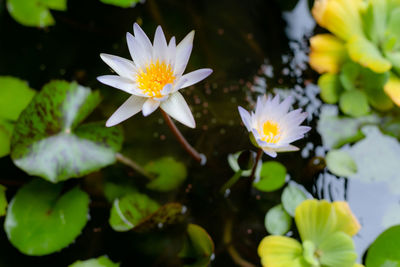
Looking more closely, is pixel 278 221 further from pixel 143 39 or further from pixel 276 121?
pixel 143 39

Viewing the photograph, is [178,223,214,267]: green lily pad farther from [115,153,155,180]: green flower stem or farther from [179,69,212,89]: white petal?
[179,69,212,89]: white petal

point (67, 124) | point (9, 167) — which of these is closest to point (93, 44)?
point (67, 124)

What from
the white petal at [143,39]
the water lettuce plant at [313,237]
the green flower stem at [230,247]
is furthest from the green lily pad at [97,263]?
the white petal at [143,39]

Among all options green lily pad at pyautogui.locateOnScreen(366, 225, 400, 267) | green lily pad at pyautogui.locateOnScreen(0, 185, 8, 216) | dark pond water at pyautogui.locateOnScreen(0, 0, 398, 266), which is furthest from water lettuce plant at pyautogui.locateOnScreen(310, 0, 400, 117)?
green lily pad at pyautogui.locateOnScreen(0, 185, 8, 216)

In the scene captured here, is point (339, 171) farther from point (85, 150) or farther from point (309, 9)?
point (85, 150)

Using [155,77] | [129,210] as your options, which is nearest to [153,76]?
[155,77]

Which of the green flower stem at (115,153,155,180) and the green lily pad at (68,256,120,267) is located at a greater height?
the green flower stem at (115,153,155,180)

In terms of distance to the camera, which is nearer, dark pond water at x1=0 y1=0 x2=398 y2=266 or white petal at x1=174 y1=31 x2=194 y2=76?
white petal at x1=174 y1=31 x2=194 y2=76
